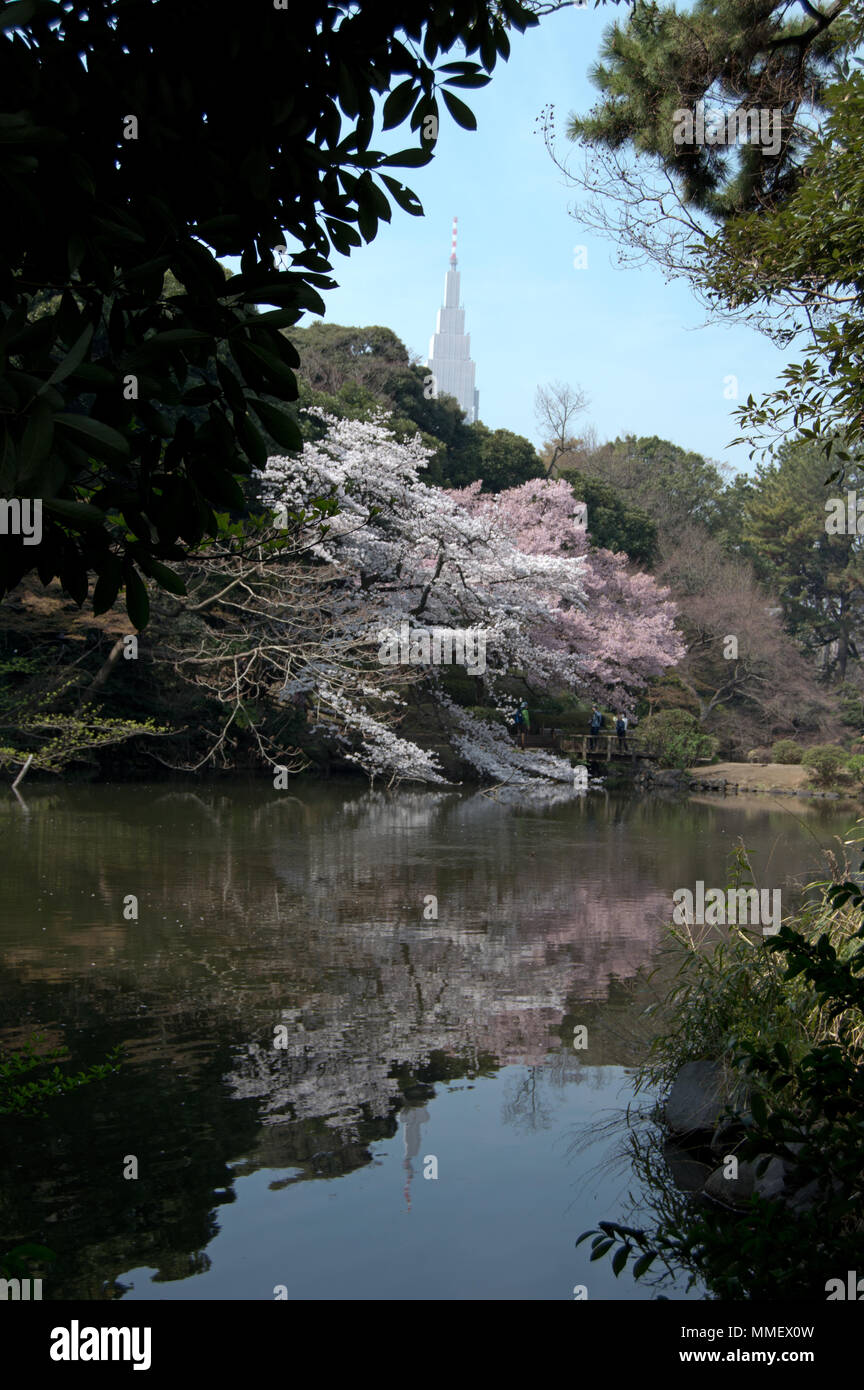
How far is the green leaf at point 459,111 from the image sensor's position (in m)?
2.21

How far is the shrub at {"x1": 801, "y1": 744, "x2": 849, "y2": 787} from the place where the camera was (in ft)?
69.8

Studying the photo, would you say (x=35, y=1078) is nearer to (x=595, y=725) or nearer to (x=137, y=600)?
(x=137, y=600)

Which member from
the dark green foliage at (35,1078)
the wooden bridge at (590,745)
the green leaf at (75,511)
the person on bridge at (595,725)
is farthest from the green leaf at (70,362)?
the person on bridge at (595,725)

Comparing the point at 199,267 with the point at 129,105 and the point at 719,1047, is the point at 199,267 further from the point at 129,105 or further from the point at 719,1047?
the point at 719,1047

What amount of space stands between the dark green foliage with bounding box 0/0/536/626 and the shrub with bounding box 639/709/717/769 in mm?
19885

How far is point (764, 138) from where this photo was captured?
19.6ft

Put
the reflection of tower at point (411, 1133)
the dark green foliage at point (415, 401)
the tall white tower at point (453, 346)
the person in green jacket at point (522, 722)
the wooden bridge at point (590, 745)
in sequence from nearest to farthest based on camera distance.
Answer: the reflection of tower at point (411, 1133) < the person in green jacket at point (522, 722) < the wooden bridge at point (590, 745) < the dark green foliage at point (415, 401) < the tall white tower at point (453, 346)

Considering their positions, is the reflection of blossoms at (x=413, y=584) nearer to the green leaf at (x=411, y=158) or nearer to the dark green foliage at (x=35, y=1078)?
the dark green foliage at (x=35, y=1078)

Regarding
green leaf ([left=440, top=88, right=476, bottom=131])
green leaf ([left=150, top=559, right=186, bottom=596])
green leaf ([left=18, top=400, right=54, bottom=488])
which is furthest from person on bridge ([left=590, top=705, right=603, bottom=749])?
green leaf ([left=18, top=400, right=54, bottom=488])

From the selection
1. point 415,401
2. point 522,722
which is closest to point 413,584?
point 522,722

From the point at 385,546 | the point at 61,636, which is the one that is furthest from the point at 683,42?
the point at 385,546

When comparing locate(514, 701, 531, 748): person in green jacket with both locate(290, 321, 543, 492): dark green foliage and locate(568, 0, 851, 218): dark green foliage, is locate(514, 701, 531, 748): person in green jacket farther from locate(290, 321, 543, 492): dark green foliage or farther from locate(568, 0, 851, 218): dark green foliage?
locate(568, 0, 851, 218): dark green foliage

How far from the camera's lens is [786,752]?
23594 mm

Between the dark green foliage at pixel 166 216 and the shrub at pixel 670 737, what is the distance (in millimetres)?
19885
